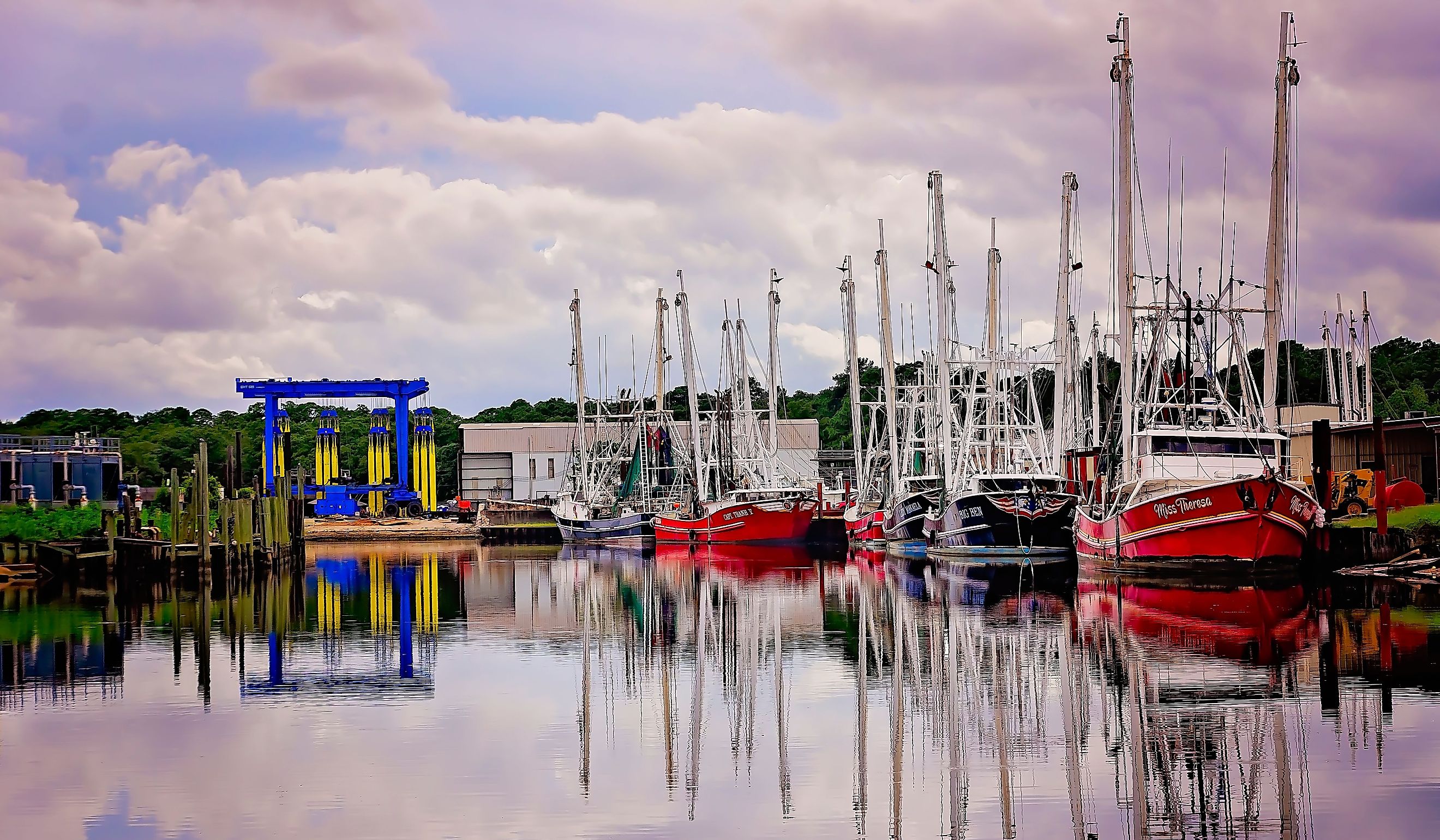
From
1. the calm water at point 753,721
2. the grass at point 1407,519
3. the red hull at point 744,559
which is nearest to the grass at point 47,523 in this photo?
the calm water at point 753,721

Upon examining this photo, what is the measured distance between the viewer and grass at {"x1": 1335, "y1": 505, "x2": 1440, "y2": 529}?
40656mm

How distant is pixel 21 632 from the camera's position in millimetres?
34250

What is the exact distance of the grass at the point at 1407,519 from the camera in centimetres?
4066

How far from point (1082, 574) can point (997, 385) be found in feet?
85.3

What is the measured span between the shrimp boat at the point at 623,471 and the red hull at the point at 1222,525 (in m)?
44.1

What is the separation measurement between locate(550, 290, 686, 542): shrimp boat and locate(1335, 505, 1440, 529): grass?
140 ft

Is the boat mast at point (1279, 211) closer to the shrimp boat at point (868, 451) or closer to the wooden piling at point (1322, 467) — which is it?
the wooden piling at point (1322, 467)

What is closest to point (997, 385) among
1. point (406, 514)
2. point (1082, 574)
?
point (1082, 574)

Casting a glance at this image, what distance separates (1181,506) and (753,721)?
21674 mm

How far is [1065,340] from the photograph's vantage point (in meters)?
58.1

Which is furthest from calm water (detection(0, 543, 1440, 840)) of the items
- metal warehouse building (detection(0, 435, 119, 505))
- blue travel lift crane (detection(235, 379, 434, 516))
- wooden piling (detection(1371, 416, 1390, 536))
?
blue travel lift crane (detection(235, 379, 434, 516))

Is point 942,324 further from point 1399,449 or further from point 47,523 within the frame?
point 47,523

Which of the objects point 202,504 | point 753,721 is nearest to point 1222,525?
point 753,721

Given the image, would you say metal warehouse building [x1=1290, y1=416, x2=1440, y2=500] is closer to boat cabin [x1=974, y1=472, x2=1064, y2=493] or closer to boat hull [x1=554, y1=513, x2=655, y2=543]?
boat cabin [x1=974, y1=472, x2=1064, y2=493]
